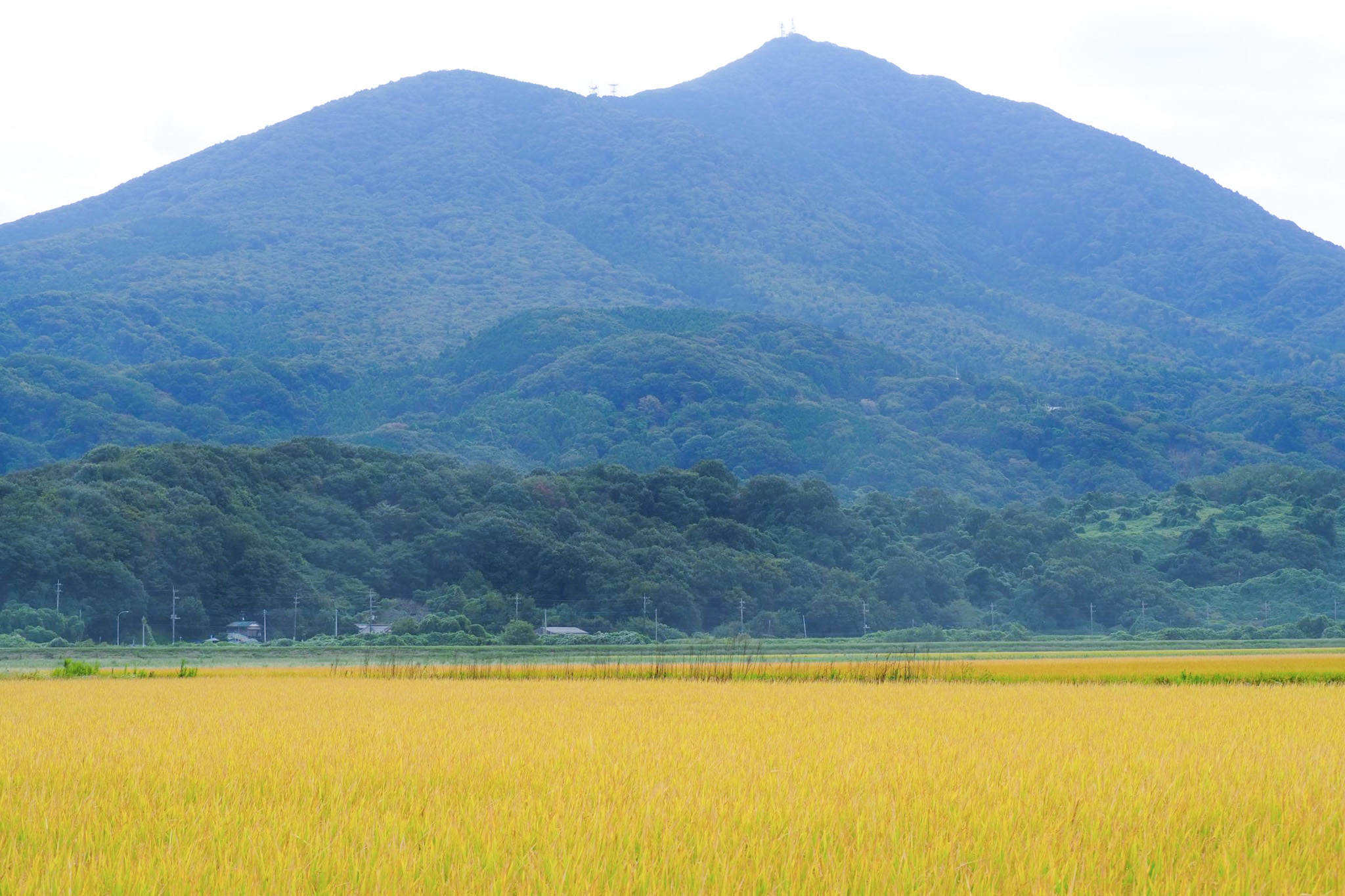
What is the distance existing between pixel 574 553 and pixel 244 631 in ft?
54.8

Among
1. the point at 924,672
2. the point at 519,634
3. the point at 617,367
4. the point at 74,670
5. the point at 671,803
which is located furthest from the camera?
the point at 617,367

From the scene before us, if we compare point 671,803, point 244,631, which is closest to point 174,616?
point 244,631

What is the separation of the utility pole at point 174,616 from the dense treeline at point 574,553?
0.56 metres

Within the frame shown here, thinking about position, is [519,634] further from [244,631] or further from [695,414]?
[695,414]

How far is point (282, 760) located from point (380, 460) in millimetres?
71188

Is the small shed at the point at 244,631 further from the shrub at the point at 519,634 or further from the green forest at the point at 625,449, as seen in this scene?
the shrub at the point at 519,634

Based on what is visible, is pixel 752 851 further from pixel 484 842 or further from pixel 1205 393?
pixel 1205 393

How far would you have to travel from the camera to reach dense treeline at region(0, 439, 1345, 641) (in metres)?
58.2

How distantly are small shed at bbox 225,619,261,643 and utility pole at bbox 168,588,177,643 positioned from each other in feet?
8.00

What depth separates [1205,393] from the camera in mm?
160625

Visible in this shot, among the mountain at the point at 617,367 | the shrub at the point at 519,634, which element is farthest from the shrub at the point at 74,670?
the mountain at the point at 617,367

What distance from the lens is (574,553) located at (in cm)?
6519

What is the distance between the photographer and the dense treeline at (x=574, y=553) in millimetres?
58250

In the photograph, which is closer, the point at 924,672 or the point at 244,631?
the point at 924,672
